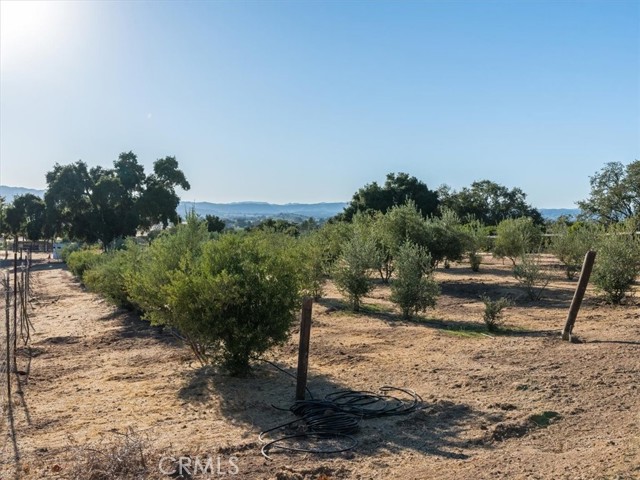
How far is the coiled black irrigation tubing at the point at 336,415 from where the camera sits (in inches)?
227

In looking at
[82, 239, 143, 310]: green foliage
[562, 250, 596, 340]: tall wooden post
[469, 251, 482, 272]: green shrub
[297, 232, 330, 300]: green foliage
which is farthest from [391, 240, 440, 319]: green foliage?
[469, 251, 482, 272]: green shrub

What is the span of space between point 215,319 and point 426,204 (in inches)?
1493

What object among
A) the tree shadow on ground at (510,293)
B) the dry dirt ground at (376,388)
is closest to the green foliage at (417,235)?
the tree shadow on ground at (510,293)

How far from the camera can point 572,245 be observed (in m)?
19.7

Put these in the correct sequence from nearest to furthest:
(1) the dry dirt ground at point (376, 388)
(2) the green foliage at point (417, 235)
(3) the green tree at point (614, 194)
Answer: (1) the dry dirt ground at point (376, 388) < (2) the green foliage at point (417, 235) < (3) the green tree at point (614, 194)

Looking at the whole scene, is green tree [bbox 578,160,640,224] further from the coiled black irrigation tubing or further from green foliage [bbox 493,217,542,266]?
the coiled black irrigation tubing

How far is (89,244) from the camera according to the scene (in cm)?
4756

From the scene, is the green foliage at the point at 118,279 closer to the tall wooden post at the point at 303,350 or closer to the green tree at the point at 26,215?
the tall wooden post at the point at 303,350

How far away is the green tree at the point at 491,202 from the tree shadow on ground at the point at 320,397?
160 feet

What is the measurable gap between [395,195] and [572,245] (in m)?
25.4

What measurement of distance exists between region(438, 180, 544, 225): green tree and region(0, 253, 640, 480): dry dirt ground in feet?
142

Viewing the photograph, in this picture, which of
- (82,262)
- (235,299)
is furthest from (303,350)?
(82,262)

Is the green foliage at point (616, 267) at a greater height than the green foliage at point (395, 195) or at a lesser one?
lesser

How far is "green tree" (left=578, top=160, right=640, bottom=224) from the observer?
137ft
